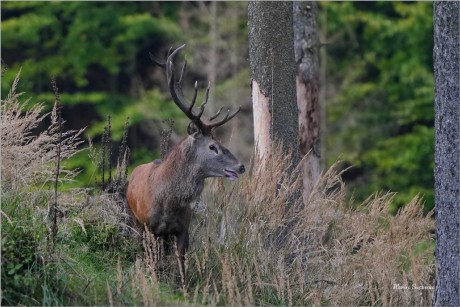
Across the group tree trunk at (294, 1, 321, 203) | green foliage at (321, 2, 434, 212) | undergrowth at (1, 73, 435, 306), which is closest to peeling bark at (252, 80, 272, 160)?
undergrowth at (1, 73, 435, 306)

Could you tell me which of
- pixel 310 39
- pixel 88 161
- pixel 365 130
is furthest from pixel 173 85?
pixel 365 130

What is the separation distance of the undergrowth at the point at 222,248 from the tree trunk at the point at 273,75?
278 millimetres

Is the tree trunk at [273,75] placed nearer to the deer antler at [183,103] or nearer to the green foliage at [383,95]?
the deer antler at [183,103]

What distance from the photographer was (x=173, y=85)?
384 inches

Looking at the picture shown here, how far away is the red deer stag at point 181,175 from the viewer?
9664 millimetres

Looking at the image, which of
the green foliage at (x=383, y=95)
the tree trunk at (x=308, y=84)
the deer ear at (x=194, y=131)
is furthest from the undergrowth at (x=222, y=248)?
the green foliage at (x=383, y=95)

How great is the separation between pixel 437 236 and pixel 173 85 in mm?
2919

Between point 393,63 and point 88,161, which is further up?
point 393,63

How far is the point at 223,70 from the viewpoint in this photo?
24906 millimetres

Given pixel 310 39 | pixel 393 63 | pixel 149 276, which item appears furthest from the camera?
pixel 393 63

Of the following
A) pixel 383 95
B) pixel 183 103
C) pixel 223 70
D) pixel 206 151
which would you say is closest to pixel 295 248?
pixel 206 151

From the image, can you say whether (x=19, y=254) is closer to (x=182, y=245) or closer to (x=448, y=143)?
(x=182, y=245)

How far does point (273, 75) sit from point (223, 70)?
14.3 meters

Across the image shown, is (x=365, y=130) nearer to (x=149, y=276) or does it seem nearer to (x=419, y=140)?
(x=419, y=140)
